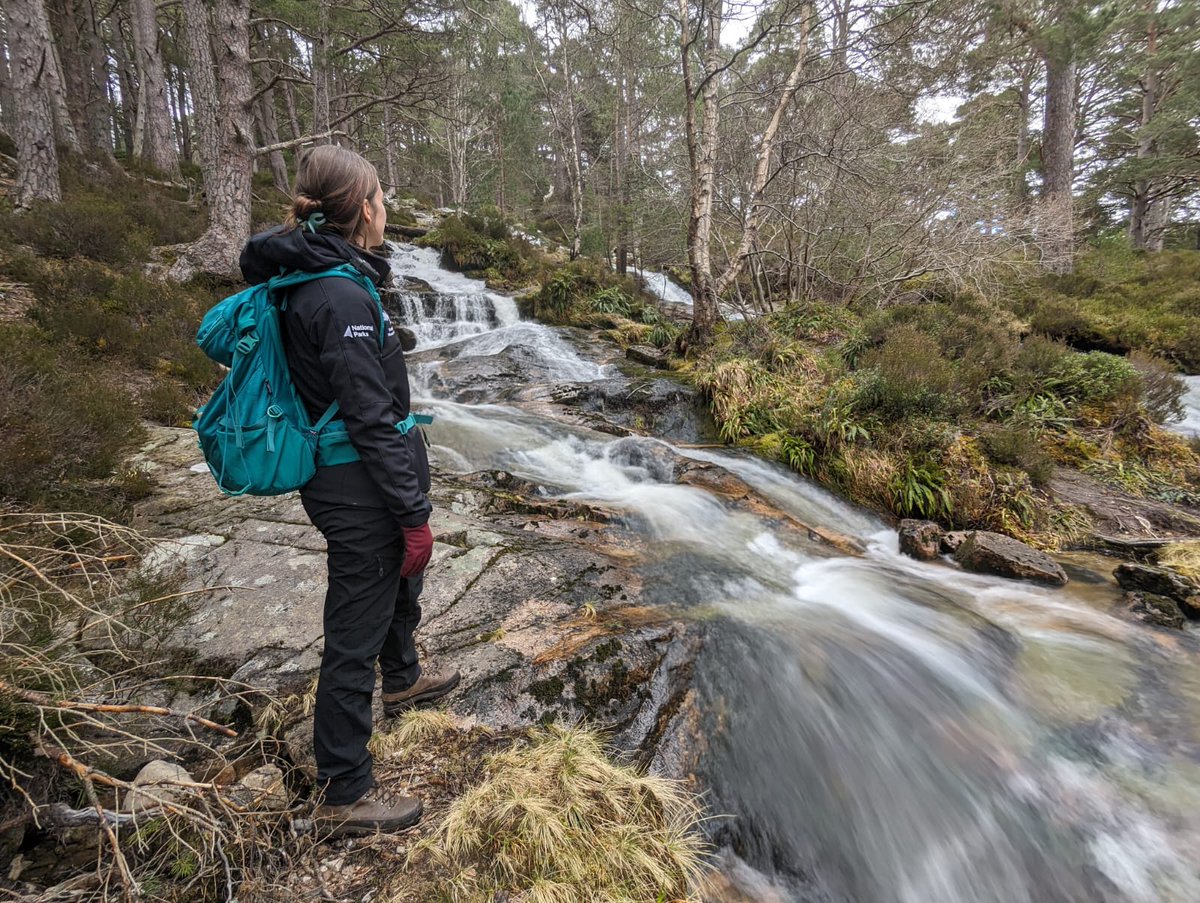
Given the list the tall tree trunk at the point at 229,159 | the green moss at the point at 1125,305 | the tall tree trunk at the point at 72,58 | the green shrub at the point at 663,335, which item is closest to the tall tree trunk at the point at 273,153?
the tall tree trunk at the point at 72,58

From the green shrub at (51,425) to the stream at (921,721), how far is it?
116 inches

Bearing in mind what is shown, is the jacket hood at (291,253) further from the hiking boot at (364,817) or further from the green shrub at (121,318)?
the green shrub at (121,318)

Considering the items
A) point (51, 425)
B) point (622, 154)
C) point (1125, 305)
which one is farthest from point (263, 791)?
point (622, 154)

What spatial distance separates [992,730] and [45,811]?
461 centimetres

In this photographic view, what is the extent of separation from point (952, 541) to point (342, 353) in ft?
20.1

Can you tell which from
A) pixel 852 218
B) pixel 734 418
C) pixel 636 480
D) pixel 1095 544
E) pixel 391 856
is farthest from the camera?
pixel 852 218

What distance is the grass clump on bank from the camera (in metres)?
5.94

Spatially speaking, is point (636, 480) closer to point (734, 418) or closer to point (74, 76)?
point (734, 418)

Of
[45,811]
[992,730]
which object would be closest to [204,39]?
[45,811]

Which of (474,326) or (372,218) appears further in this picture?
(474,326)

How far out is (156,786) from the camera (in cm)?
177

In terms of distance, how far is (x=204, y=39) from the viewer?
956 cm

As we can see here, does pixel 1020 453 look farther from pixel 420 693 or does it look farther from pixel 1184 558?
pixel 420 693

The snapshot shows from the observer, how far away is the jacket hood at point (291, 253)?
1.64 m
